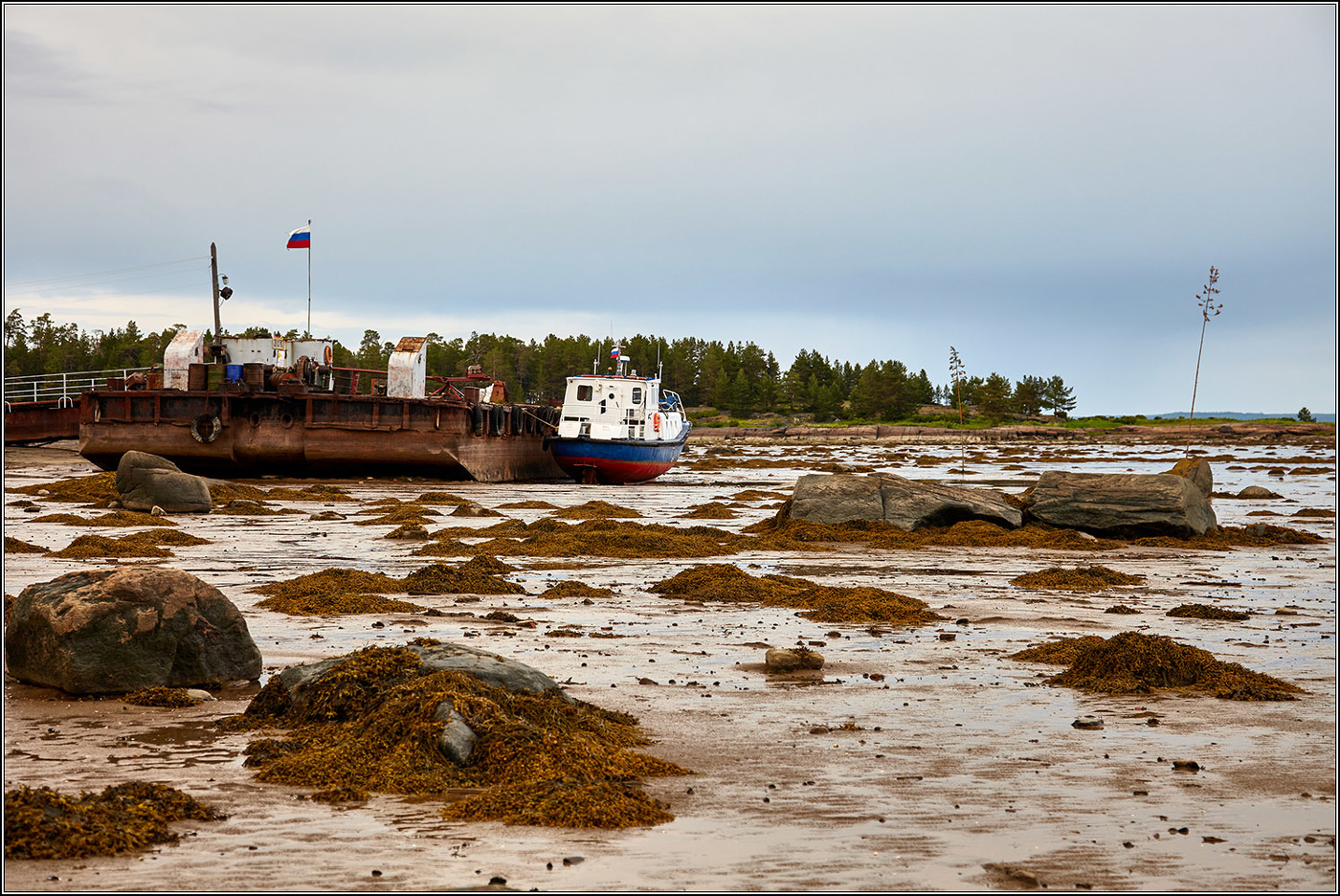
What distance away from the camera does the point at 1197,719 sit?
895 centimetres

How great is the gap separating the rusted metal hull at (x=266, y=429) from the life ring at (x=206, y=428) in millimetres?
32

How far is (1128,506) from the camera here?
23.2 meters

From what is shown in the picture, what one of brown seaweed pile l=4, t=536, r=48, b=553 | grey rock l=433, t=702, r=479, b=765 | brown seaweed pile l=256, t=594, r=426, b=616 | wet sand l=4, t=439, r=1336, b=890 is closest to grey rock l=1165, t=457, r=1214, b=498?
wet sand l=4, t=439, r=1336, b=890

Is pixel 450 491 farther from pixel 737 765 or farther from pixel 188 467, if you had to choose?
pixel 737 765

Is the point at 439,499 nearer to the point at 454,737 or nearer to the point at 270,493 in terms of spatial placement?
the point at 270,493

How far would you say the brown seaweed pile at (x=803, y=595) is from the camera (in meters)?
13.4

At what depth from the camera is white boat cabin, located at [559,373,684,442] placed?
4519 cm

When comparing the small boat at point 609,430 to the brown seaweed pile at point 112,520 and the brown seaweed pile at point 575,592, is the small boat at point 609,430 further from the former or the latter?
the brown seaweed pile at point 575,592

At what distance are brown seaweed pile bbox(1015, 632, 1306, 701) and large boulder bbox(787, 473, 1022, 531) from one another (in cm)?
1307

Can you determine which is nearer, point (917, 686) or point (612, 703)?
point (612, 703)

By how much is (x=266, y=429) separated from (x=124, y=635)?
3202 cm

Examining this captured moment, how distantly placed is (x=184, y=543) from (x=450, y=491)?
18.0 meters

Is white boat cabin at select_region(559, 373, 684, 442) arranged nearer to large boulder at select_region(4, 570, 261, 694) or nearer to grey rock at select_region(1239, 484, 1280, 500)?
grey rock at select_region(1239, 484, 1280, 500)

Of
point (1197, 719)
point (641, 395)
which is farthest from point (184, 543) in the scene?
point (641, 395)
